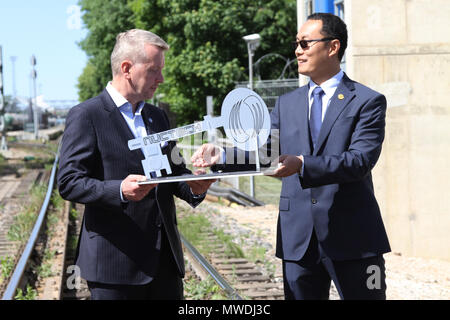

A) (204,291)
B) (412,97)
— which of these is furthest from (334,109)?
(412,97)

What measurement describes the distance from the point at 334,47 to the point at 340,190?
2.36 ft

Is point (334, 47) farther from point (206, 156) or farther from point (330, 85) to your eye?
point (206, 156)

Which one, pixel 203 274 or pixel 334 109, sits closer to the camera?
pixel 334 109

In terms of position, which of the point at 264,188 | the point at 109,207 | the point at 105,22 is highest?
the point at 105,22

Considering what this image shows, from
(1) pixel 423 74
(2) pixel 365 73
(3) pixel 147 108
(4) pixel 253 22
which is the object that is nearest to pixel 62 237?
(2) pixel 365 73

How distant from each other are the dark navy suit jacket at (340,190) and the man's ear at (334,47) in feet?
0.50

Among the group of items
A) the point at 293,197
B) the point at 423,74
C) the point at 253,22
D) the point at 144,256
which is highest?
the point at 253,22

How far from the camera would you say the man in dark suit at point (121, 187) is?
2920mm

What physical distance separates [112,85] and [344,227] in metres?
1.33

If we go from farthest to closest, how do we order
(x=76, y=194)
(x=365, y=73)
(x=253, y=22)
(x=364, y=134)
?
(x=253, y=22) < (x=365, y=73) < (x=364, y=134) < (x=76, y=194)

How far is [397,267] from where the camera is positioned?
24.5ft

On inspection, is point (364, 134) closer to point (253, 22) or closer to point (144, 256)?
point (144, 256)
